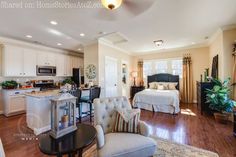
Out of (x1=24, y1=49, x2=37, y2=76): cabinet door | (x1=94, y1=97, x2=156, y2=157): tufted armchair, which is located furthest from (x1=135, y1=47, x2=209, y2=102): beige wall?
(x1=24, y1=49, x2=37, y2=76): cabinet door

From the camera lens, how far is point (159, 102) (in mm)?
4574

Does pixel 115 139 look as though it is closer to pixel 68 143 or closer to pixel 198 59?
pixel 68 143

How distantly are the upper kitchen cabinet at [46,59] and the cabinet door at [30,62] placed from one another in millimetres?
171

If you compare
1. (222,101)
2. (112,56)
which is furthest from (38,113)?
(222,101)

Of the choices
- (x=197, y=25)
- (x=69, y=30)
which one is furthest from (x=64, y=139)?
(x=197, y=25)

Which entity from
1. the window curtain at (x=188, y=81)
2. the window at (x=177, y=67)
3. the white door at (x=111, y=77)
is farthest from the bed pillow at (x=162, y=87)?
the white door at (x=111, y=77)

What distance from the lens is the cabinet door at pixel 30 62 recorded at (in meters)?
4.89

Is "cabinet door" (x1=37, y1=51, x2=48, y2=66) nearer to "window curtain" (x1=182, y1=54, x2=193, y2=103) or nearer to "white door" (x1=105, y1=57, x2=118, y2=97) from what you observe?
"white door" (x1=105, y1=57, x2=118, y2=97)

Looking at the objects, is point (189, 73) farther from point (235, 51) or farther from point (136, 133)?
point (136, 133)

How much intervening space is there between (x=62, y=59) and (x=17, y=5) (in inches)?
149

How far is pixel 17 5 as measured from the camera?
98.8 inches

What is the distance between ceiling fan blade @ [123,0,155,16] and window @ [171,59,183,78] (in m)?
4.68

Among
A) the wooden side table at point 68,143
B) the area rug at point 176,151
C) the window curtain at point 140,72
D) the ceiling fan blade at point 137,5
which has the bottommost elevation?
the area rug at point 176,151

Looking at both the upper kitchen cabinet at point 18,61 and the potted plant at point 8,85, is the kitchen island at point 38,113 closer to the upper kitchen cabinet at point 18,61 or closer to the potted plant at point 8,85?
the potted plant at point 8,85
